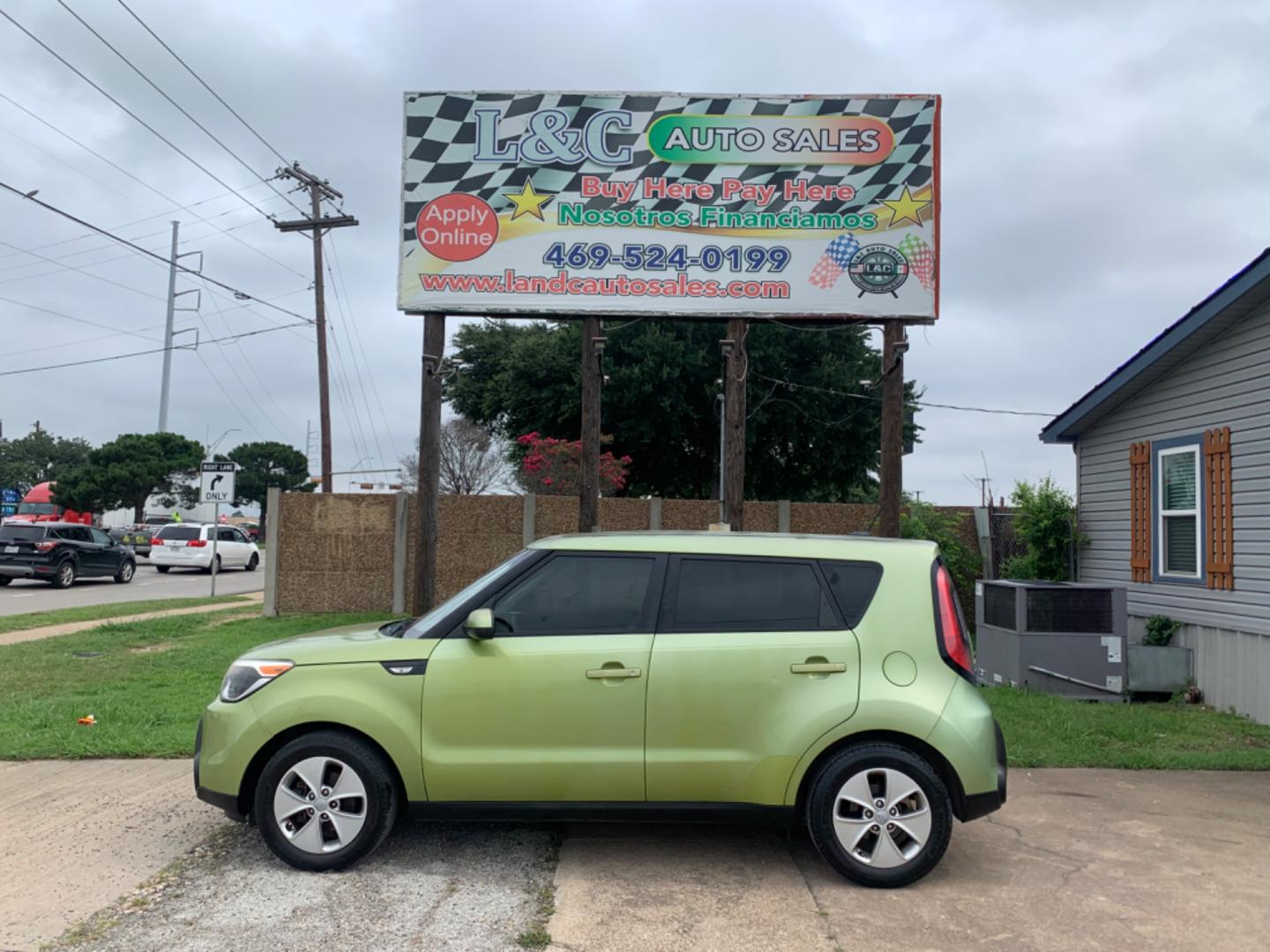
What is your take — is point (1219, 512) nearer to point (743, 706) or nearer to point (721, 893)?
point (743, 706)

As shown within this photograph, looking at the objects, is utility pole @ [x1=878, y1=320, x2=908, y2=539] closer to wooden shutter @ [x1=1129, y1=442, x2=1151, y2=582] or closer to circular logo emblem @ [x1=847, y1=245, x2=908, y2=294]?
circular logo emblem @ [x1=847, y1=245, x2=908, y2=294]

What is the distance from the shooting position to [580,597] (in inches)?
200

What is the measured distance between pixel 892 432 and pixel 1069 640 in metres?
2.76

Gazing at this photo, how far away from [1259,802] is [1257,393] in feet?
14.9

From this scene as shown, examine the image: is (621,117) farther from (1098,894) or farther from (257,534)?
(257,534)

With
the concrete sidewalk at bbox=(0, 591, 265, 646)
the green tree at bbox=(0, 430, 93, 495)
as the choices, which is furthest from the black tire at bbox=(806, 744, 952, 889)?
Answer: the green tree at bbox=(0, 430, 93, 495)

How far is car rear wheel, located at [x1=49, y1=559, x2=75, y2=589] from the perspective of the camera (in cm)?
2428

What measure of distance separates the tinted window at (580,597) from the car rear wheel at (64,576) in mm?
23282

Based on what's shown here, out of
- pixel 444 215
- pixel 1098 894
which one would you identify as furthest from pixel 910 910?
pixel 444 215

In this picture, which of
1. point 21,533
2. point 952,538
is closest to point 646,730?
point 952,538

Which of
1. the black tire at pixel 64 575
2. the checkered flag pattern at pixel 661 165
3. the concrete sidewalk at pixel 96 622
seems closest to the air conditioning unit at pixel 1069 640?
the checkered flag pattern at pixel 661 165

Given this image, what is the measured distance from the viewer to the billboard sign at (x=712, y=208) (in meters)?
10.6

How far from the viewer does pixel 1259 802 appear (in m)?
6.35

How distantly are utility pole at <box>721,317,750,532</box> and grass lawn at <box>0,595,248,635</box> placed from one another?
36.7 ft
